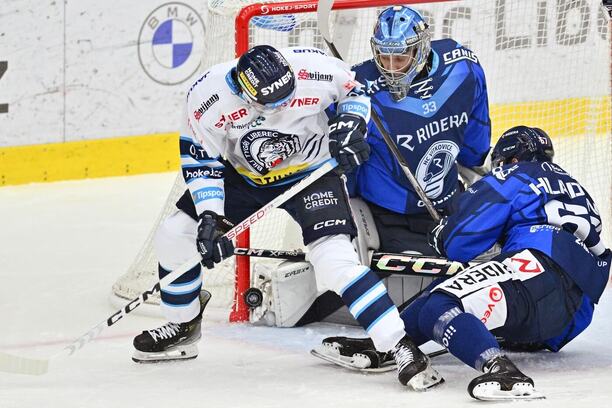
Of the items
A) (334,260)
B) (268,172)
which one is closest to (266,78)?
(268,172)

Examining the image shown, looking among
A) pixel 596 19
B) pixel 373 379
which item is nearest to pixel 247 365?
pixel 373 379

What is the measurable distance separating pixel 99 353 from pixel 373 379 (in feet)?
3.13

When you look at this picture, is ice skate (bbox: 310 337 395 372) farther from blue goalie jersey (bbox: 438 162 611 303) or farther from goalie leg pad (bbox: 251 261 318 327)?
goalie leg pad (bbox: 251 261 318 327)

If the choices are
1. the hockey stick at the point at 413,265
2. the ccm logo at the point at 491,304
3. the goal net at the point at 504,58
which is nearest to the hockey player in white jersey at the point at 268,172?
the ccm logo at the point at 491,304

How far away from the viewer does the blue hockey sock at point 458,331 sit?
3523 millimetres

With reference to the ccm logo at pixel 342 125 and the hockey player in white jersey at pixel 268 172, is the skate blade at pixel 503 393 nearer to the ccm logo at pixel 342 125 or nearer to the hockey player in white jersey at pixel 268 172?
the hockey player in white jersey at pixel 268 172

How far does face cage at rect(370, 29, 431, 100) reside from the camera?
433 cm

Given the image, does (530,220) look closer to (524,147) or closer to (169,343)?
(524,147)

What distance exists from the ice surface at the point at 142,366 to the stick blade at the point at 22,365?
0.04 metres

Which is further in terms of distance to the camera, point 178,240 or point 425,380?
point 178,240

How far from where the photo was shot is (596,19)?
5.75 metres

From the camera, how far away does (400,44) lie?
4297 millimetres

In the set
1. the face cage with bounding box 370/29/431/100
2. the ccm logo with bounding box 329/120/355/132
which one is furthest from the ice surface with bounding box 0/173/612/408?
the face cage with bounding box 370/29/431/100

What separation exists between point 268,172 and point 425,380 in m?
0.88
